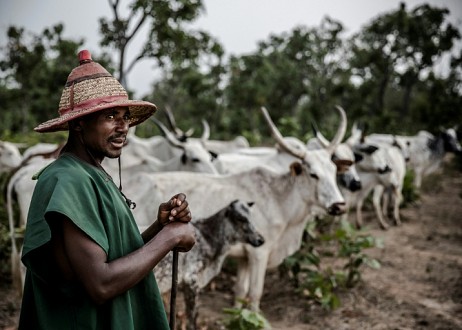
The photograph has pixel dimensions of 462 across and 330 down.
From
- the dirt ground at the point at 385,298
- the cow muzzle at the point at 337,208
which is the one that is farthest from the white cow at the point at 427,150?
the cow muzzle at the point at 337,208

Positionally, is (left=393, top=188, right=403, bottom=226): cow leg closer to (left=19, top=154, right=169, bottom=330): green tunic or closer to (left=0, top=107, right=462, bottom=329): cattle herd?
(left=0, top=107, right=462, bottom=329): cattle herd

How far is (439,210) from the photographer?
36.4 feet

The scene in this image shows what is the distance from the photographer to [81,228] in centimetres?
134

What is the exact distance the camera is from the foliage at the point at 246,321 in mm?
3494

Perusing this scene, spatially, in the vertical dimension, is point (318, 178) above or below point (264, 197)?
above

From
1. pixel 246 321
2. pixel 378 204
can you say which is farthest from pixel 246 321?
pixel 378 204

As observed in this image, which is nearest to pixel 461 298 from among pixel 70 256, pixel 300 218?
pixel 300 218

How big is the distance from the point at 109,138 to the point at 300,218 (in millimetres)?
3695

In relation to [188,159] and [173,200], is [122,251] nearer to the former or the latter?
[173,200]

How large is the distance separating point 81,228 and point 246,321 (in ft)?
8.49

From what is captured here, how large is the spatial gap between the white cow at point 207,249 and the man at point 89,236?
187cm

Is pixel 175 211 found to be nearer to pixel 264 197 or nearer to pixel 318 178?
pixel 318 178

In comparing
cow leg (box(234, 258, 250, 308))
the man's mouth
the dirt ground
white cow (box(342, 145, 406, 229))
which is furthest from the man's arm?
white cow (box(342, 145, 406, 229))

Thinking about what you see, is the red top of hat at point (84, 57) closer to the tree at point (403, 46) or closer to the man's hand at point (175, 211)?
the man's hand at point (175, 211)
